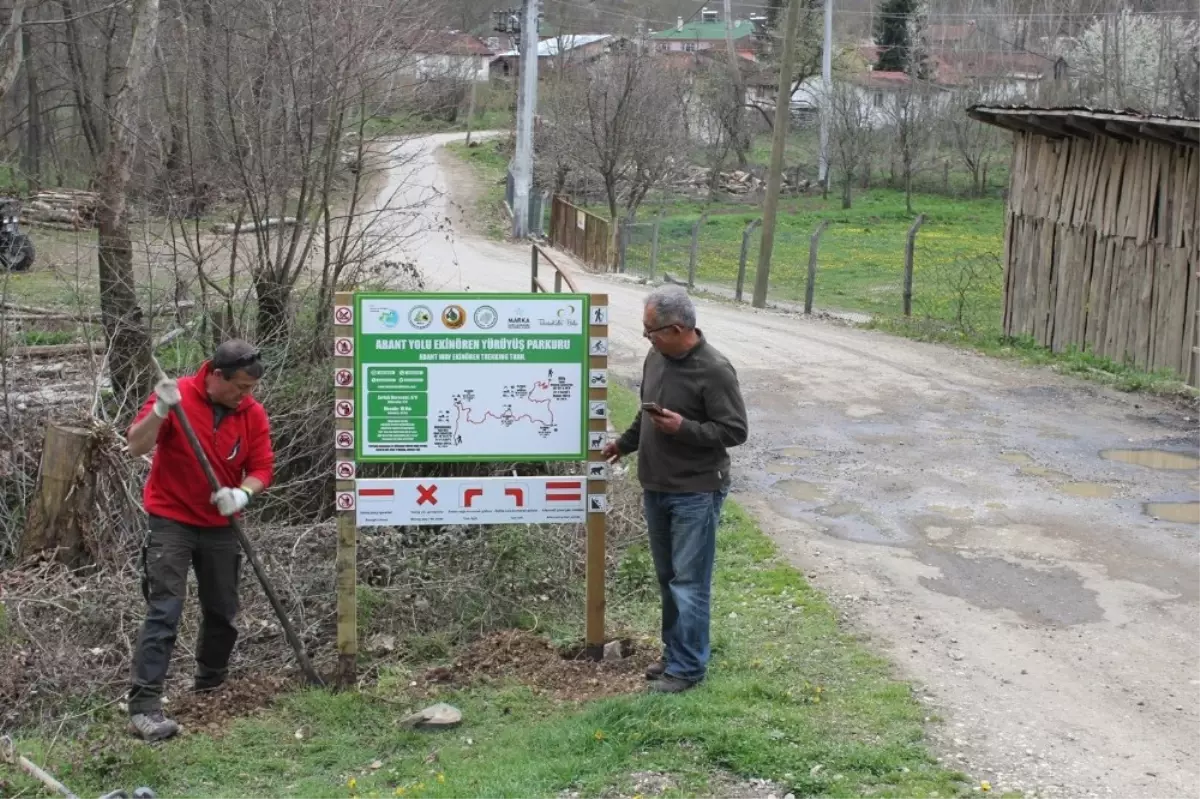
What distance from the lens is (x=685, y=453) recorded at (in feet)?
19.9

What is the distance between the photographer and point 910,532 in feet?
30.7

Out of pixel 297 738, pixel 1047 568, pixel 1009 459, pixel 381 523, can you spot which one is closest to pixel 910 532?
pixel 1047 568

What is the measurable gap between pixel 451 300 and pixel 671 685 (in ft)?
6.98

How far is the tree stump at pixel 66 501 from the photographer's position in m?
8.23

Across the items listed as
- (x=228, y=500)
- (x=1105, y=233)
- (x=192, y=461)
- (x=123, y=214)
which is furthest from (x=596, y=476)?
(x=1105, y=233)

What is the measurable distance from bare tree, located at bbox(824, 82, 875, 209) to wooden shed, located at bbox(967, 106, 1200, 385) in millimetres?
30670

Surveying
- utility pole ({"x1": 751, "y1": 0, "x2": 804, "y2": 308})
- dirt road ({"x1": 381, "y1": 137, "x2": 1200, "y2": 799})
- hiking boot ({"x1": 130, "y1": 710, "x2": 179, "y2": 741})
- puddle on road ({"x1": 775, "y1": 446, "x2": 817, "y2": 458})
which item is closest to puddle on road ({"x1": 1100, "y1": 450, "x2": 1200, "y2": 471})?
dirt road ({"x1": 381, "y1": 137, "x2": 1200, "y2": 799})

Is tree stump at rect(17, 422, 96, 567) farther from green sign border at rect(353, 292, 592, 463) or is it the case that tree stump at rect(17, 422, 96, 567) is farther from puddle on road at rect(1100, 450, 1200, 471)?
puddle on road at rect(1100, 450, 1200, 471)

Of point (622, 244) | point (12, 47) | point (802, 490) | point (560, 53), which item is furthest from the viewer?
point (560, 53)

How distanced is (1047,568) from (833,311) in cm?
1668

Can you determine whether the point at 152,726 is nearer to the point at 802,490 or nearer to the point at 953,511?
the point at 802,490

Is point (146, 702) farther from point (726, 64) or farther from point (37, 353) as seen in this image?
point (726, 64)

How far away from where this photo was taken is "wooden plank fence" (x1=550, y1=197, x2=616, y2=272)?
107 feet

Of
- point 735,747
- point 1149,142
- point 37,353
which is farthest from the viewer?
point 1149,142
